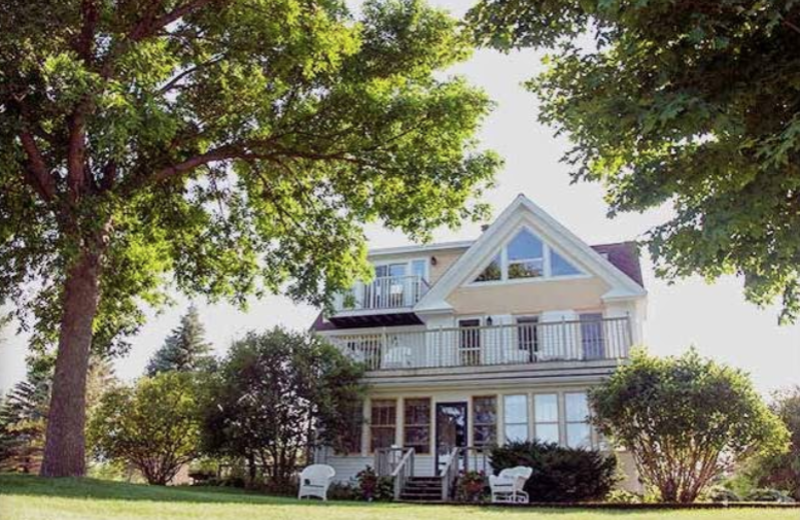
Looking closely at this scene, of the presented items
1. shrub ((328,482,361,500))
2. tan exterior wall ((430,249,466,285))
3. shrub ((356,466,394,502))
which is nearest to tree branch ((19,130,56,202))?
shrub ((328,482,361,500))

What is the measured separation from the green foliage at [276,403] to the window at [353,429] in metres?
0.22

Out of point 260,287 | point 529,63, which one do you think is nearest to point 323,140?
point 260,287

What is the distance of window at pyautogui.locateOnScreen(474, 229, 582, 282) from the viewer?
69.7ft

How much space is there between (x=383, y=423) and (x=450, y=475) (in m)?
4.00

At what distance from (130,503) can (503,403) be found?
1263cm

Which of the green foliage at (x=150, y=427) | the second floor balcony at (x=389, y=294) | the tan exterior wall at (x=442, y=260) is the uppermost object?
the tan exterior wall at (x=442, y=260)

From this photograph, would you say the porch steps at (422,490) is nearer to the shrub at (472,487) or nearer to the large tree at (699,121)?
Answer: the shrub at (472,487)

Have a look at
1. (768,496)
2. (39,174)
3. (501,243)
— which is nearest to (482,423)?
(501,243)

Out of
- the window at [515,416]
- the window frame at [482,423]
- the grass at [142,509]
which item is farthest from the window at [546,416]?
the grass at [142,509]

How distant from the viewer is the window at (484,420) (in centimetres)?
1906

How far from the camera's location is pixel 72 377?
11.1 m

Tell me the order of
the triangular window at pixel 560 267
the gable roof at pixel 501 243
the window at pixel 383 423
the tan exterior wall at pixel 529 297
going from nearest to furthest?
the window at pixel 383 423 → the tan exterior wall at pixel 529 297 → the triangular window at pixel 560 267 → the gable roof at pixel 501 243

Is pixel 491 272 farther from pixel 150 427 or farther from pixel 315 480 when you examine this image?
pixel 150 427

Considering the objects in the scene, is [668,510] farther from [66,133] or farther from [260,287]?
[66,133]
